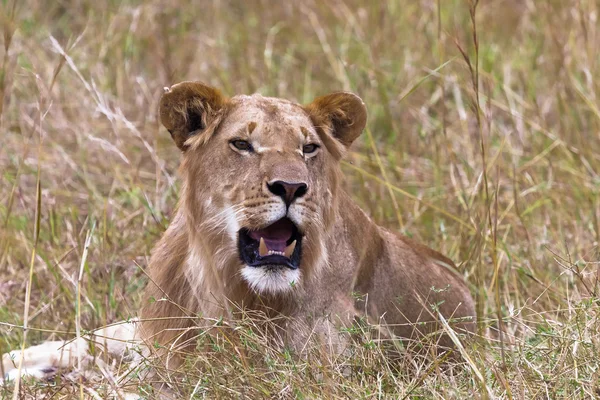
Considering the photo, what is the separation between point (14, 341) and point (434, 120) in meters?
3.08

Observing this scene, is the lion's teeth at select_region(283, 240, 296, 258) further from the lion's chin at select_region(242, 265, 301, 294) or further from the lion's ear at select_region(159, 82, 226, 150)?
the lion's ear at select_region(159, 82, 226, 150)

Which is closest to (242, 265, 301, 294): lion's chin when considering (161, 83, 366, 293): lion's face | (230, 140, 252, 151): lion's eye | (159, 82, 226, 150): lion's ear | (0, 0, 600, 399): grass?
(161, 83, 366, 293): lion's face

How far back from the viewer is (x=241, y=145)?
340cm

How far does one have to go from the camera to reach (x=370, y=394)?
119 inches

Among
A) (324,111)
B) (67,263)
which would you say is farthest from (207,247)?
(67,263)

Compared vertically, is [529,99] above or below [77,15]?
below

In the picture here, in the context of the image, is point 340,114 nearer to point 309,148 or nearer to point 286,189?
point 309,148

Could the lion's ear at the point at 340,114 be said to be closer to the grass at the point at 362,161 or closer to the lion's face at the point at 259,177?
the lion's face at the point at 259,177

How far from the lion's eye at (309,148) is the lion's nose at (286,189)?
0.29 meters

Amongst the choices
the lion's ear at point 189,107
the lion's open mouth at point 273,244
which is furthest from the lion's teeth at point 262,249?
the lion's ear at point 189,107

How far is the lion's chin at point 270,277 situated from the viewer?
325cm

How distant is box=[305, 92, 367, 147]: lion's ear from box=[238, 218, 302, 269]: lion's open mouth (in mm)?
496

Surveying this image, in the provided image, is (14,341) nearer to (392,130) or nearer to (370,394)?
(370,394)

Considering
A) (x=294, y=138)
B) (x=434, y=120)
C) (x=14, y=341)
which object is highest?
(x=294, y=138)
